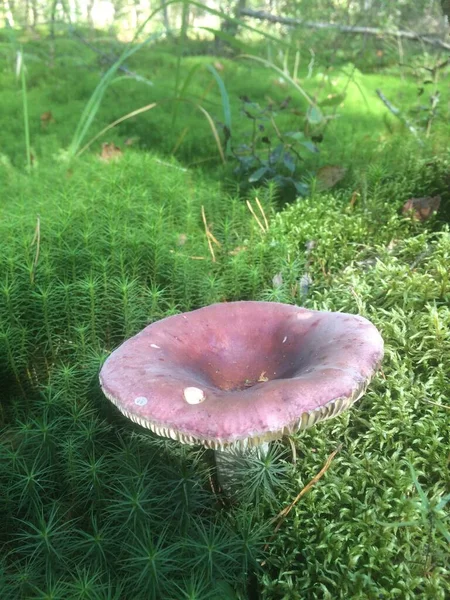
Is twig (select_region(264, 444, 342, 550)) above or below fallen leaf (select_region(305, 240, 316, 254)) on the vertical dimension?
below

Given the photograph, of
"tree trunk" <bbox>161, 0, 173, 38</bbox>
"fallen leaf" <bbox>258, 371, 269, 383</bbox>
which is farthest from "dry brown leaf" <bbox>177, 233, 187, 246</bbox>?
"tree trunk" <bbox>161, 0, 173, 38</bbox>

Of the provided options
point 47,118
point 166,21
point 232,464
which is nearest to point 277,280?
point 232,464

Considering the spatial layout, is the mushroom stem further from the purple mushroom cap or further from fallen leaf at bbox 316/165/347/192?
fallen leaf at bbox 316/165/347/192

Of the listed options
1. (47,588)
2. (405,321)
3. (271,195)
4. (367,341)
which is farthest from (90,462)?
(271,195)

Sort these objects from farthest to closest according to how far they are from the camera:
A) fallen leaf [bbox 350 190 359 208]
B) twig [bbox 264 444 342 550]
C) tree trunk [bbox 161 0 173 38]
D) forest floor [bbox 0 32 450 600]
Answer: tree trunk [bbox 161 0 173 38] < fallen leaf [bbox 350 190 359 208] < twig [bbox 264 444 342 550] < forest floor [bbox 0 32 450 600]

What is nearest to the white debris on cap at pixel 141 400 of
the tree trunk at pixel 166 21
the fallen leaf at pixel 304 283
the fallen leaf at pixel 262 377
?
the fallen leaf at pixel 262 377

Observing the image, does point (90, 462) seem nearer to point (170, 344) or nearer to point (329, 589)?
point (170, 344)

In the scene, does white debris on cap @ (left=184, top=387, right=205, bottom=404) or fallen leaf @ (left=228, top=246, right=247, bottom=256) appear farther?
fallen leaf @ (left=228, top=246, right=247, bottom=256)

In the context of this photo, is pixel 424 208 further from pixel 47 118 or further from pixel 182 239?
pixel 47 118

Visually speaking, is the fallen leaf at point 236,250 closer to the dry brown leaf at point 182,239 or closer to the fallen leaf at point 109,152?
the dry brown leaf at point 182,239
